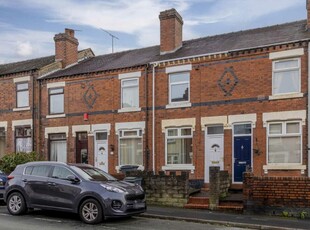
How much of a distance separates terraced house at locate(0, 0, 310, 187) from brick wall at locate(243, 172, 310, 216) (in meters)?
3.54

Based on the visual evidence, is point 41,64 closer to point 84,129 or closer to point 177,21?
point 84,129

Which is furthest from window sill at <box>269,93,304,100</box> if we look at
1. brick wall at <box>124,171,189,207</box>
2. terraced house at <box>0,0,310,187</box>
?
brick wall at <box>124,171,189,207</box>

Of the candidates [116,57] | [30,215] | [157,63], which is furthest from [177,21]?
[30,215]

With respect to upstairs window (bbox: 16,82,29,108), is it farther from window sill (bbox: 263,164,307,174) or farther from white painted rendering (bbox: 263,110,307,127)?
window sill (bbox: 263,164,307,174)

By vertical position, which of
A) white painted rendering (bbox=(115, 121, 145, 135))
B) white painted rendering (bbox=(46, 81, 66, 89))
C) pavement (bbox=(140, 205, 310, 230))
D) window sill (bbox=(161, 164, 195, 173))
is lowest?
pavement (bbox=(140, 205, 310, 230))

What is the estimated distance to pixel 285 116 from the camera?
15.7 meters

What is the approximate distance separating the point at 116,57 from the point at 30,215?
42.4ft

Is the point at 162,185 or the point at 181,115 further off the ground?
the point at 181,115

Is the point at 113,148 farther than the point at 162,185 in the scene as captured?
Yes

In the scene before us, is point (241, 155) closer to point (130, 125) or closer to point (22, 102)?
point (130, 125)

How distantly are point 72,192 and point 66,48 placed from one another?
14.9m

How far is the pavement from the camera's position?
10.6 metres

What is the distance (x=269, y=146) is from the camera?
1605 centimetres

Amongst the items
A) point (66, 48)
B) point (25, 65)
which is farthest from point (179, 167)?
point (25, 65)
